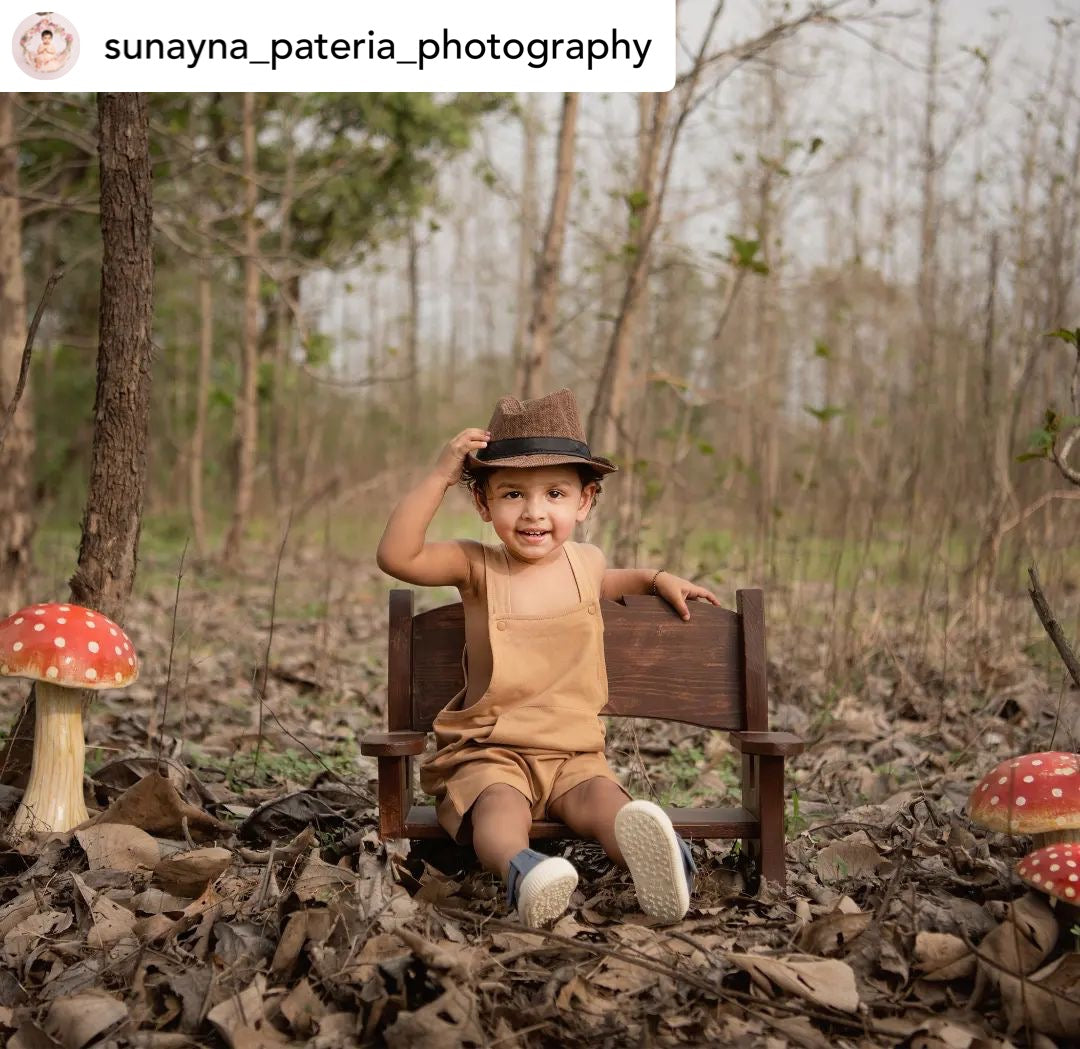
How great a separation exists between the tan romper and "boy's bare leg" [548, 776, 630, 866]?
1.1 inches

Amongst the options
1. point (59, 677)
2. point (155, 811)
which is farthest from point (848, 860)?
point (59, 677)

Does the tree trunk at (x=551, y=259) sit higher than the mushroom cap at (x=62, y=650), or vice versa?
the tree trunk at (x=551, y=259)

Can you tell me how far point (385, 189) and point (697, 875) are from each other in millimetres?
12838

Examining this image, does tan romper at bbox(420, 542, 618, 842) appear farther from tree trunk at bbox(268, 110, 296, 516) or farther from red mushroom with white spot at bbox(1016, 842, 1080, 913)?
tree trunk at bbox(268, 110, 296, 516)

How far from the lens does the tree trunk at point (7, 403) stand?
21.7ft

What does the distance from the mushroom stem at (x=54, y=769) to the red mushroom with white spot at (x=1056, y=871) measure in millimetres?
2508

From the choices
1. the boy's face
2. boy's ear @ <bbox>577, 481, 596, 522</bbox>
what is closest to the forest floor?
the boy's face

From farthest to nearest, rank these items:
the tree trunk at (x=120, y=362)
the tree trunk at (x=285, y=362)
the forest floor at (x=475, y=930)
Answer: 1. the tree trunk at (x=285, y=362)
2. the tree trunk at (x=120, y=362)
3. the forest floor at (x=475, y=930)

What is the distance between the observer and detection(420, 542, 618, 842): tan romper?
9.70ft

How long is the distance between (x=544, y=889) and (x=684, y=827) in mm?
546

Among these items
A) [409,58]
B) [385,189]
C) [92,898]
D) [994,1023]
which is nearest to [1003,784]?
[994,1023]

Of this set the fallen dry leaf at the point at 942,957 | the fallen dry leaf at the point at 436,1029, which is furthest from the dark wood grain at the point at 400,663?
the fallen dry leaf at the point at 942,957

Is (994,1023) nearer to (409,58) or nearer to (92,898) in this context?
(92,898)

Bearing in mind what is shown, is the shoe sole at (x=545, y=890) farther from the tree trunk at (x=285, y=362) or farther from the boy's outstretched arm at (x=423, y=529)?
the tree trunk at (x=285, y=362)
